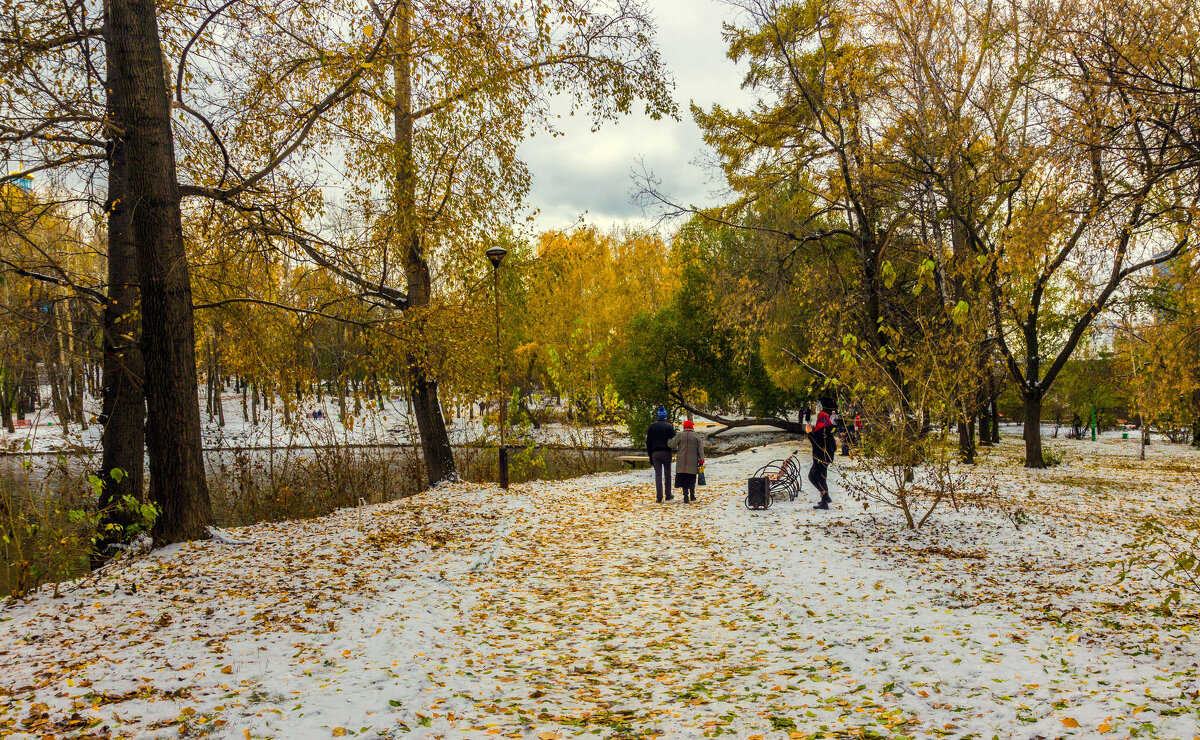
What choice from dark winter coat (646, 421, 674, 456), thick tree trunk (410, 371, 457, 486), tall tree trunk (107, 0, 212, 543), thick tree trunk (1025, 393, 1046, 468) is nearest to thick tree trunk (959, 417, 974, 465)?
thick tree trunk (1025, 393, 1046, 468)

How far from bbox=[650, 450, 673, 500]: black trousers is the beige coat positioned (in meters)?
0.30

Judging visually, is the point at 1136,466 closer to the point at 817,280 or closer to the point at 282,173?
the point at 817,280

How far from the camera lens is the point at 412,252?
513 inches

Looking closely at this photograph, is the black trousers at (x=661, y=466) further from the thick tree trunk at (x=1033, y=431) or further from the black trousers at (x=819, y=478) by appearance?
the thick tree trunk at (x=1033, y=431)

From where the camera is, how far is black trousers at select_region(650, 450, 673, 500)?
42.6ft

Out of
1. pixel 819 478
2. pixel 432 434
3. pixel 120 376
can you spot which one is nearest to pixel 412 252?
pixel 432 434

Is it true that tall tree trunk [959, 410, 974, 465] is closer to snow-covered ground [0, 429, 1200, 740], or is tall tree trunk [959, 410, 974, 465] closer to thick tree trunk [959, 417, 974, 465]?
thick tree trunk [959, 417, 974, 465]

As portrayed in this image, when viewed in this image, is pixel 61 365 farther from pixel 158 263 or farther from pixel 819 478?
pixel 819 478

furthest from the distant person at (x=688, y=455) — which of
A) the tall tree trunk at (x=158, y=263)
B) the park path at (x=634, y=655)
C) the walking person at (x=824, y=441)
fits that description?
the tall tree trunk at (x=158, y=263)

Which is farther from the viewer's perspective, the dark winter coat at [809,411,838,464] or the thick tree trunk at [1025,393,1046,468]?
the thick tree trunk at [1025,393,1046,468]

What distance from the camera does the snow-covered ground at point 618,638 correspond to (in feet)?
13.5

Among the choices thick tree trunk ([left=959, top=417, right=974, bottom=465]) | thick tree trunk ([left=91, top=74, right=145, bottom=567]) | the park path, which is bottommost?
the park path

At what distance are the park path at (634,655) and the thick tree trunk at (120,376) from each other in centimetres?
432

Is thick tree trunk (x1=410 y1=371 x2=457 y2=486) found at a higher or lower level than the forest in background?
lower
